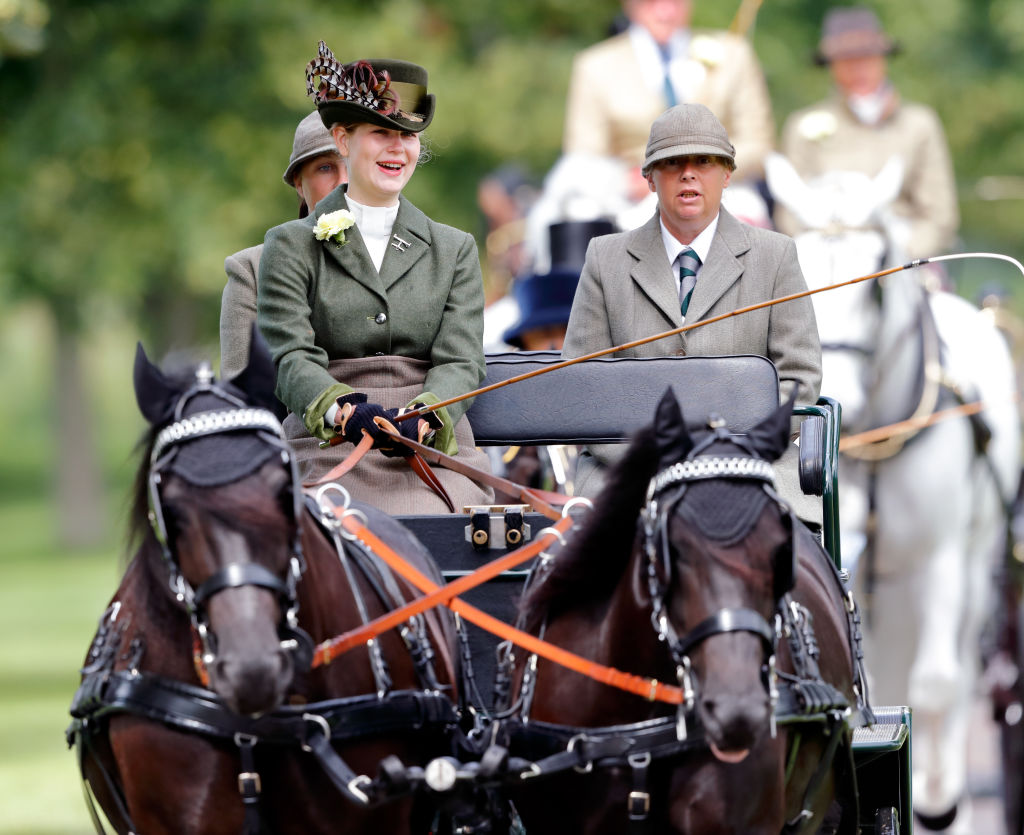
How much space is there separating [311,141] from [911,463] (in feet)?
11.6

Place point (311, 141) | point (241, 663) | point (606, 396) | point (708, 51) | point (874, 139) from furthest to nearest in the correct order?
point (708, 51) < point (874, 139) < point (311, 141) < point (606, 396) < point (241, 663)

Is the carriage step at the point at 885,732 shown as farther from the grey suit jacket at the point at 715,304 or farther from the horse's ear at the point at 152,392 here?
the horse's ear at the point at 152,392

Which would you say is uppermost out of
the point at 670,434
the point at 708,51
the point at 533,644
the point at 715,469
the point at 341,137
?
the point at 708,51

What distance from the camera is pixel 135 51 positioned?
16.4 m

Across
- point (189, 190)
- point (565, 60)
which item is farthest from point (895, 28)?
point (189, 190)

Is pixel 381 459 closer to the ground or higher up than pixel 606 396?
closer to the ground

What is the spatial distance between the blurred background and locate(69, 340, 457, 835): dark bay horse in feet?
16.7

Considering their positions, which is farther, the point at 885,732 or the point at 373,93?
the point at 373,93

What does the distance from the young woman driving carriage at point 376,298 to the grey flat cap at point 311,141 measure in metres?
0.91

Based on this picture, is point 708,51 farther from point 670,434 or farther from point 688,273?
point 670,434

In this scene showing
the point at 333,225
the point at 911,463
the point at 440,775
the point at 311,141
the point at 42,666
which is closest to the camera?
the point at 440,775

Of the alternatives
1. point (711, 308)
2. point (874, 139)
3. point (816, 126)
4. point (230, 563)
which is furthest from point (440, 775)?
point (874, 139)

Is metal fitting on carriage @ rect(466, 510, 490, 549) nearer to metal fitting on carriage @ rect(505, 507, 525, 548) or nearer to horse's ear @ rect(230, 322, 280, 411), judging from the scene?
metal fitting on carriage @ rect(505, 507, 525, 548)

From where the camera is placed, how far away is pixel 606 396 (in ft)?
19.6
